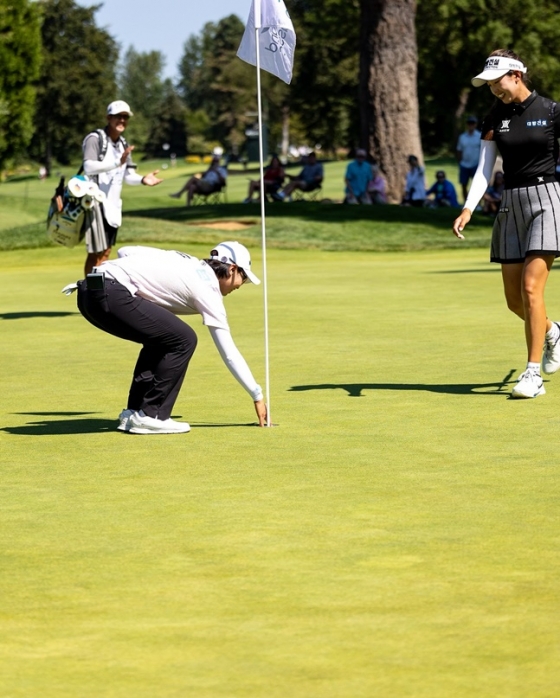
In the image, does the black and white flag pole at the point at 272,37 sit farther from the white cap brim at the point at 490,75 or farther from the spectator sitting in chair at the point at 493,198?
the spectator sitting in chair at the point at 493,198

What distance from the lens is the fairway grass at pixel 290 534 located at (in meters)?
4.11

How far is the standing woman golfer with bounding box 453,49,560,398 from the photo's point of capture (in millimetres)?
9109

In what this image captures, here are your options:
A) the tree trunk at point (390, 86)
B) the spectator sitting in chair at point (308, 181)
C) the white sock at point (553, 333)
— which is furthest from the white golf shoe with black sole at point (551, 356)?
the spectator sitting in chair at point (308, 181)

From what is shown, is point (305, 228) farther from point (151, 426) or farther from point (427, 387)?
point (151, 426)

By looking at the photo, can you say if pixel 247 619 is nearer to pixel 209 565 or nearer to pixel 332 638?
pixel 332 638

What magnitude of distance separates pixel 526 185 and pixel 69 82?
9589 centimetres

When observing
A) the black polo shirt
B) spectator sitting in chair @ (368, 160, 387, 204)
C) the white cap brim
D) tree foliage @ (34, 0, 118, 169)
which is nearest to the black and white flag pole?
the white cap brim

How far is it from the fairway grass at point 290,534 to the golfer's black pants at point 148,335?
301 mm

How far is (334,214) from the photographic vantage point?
30.5 metres

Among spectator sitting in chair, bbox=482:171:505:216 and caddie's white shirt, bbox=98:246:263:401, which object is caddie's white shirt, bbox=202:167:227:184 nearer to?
spectator sitting in chair, bbox=482:171:505:216

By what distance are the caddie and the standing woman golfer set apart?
5.32 meters

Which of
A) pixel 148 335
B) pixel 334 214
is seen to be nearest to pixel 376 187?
pixel 334 214

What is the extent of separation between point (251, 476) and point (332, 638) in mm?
2595

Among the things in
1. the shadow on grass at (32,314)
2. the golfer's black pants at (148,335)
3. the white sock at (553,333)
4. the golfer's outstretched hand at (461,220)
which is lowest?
the shadow on grass at (32,314)
